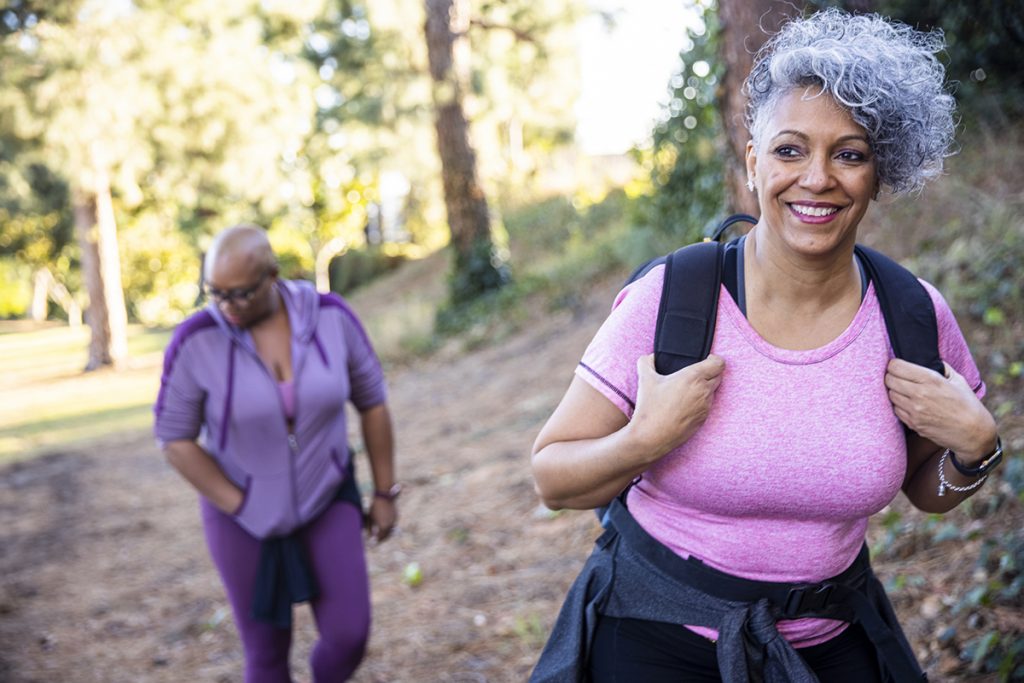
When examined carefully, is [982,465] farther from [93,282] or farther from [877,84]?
[93,282]

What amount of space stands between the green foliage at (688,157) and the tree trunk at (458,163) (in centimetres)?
544

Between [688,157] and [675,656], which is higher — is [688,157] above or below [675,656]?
above

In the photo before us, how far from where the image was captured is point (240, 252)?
3.76 m

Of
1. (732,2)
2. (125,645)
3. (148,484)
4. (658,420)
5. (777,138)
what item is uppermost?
(732,2)

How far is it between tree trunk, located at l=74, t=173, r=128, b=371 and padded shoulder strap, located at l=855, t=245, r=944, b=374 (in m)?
21.2

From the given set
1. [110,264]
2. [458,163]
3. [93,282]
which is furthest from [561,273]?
[93,282]

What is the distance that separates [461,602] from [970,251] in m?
4.04

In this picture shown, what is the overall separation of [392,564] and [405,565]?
0.42 ft

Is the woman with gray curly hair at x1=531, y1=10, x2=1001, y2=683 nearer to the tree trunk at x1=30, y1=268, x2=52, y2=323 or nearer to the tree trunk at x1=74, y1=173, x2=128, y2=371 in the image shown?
the tree trunk at x1=74, y1=173, x2=128, y2=371

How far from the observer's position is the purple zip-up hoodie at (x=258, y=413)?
370cm

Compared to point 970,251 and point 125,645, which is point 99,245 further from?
point 970,251

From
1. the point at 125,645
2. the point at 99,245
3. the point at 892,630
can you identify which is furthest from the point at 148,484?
the point at 99,245

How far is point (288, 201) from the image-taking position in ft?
102

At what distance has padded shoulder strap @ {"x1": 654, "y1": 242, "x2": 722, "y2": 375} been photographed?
2023 mm
